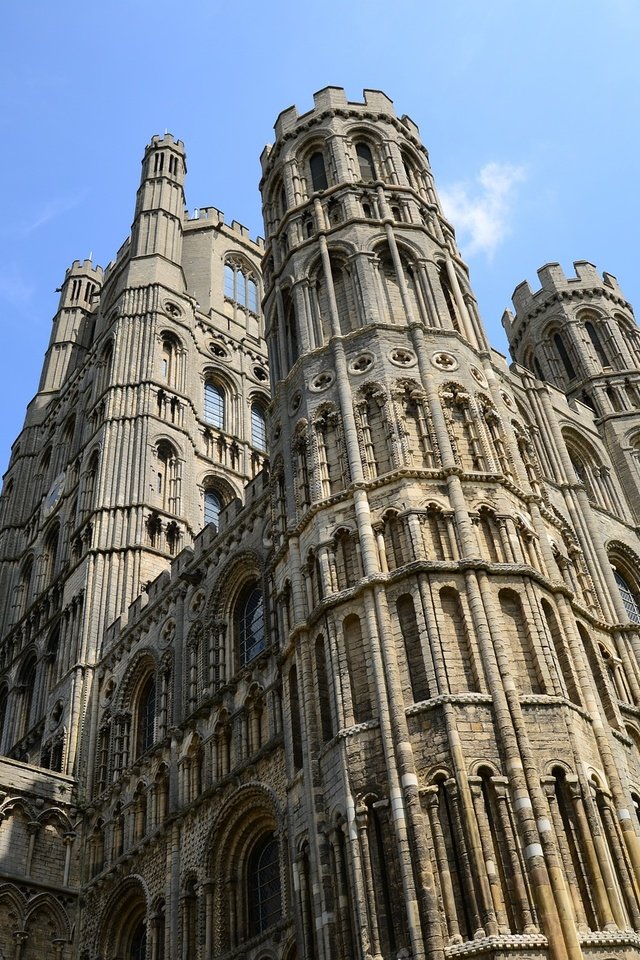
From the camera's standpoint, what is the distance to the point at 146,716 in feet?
101

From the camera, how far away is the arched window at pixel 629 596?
2802cm

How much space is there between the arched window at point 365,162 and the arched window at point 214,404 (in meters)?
18.1

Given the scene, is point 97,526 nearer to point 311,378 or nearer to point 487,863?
point 311,378

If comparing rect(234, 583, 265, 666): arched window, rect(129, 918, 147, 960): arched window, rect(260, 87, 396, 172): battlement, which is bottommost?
rect(129, 918, 147, 960): arched window

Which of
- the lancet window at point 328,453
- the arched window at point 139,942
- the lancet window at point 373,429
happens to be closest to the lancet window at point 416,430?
the lancet window at point 373,429

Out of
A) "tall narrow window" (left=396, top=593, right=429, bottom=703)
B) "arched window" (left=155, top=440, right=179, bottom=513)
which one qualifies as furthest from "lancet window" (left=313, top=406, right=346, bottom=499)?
"arched window" (left=155, top=440, right=179, bottom=513)

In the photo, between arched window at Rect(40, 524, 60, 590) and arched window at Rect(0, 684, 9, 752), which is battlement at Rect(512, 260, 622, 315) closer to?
arched window at Rect(40, 524, 60, 590)

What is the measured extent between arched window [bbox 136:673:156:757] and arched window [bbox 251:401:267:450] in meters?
20.2

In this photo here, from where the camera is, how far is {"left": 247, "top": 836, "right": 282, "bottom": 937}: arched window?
21891mm

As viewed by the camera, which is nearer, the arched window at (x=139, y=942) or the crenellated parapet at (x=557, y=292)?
the arched window at (x=139, y=942)

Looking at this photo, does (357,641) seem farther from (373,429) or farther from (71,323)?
(71,323)

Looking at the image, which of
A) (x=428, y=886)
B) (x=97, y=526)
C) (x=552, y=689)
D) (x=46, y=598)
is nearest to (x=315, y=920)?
(x=428, y=886)

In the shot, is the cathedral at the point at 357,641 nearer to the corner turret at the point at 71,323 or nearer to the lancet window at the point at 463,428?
the lancet window at the point at 463,428

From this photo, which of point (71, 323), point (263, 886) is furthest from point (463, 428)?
point (71, 323)
